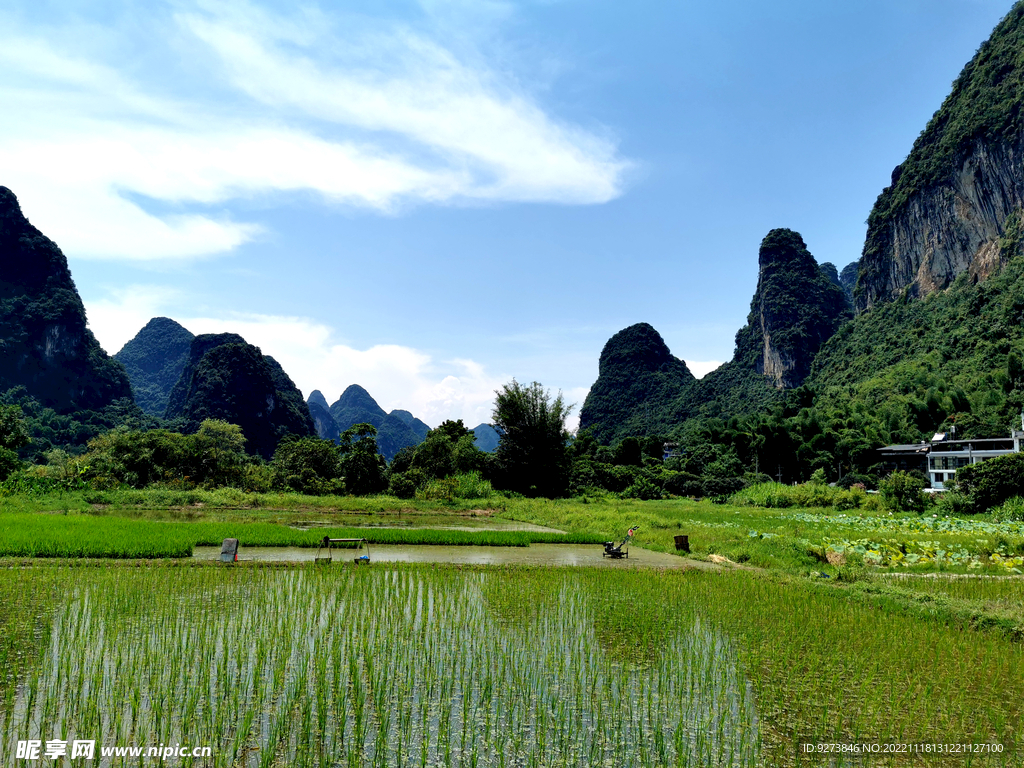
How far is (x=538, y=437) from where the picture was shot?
34.4 metres

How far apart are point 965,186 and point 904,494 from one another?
6888 cm

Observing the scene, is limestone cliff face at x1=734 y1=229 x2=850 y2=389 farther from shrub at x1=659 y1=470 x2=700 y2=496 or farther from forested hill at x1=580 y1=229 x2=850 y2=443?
shrub at x1=659 y1=470 x2=700 y2=496

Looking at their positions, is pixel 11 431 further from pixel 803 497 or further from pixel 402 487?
pixel 803 497

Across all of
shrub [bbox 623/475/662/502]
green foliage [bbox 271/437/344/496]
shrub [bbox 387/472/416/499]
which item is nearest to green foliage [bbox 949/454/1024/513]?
shrub [bbox 623/475/662/502]

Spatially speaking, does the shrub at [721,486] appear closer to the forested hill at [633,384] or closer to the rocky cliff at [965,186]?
the rocky cliff at [965,186]

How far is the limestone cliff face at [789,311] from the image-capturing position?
99.9 m

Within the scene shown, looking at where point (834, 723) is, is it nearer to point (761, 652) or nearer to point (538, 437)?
point (761, 652)

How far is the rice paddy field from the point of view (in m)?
4.10

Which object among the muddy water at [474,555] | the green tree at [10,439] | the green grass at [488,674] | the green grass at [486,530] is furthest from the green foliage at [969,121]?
the green tree at [10,439]

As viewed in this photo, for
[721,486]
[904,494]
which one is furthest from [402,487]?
[904,494]

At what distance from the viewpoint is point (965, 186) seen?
240 feet

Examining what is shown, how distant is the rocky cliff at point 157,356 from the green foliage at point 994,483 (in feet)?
461

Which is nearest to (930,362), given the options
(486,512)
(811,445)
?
(811,445)

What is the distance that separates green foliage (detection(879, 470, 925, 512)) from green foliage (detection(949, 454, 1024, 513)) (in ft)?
7.43
